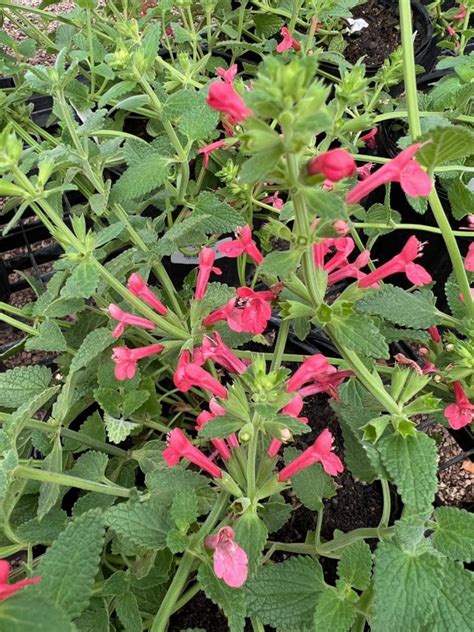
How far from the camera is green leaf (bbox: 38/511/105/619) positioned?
0.43 metres

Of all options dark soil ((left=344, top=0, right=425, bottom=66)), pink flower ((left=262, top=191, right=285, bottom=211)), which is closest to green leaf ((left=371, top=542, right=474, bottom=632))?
pink flower ((left=262, top=191, right=285, bottom=211))

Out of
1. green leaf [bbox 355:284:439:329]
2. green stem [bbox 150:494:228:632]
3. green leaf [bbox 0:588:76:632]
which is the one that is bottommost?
green stem [bbox 150:494:228:632]

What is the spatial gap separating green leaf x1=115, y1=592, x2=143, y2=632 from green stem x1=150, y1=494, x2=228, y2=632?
18 millimetres

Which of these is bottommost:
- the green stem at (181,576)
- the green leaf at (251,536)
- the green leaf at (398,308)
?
the green stem at (181,576)

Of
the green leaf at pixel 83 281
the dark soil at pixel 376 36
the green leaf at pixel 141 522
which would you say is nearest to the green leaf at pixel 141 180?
the green leaf at pixel 83 281

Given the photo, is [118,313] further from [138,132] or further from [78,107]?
[138,132]

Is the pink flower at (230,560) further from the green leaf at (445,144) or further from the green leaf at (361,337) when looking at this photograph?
the green leaf at (445,144)

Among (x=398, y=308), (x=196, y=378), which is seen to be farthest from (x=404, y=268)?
(x=196, y=378)

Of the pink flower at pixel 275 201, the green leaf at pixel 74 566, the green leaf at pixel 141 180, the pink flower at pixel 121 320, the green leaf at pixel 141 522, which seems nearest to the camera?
the green leaf at pixel 74 566

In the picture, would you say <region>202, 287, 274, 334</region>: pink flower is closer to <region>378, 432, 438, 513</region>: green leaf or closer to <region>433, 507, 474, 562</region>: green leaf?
<region>378, 432, 438, 513</region>: green leaf

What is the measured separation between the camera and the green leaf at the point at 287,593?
574mm

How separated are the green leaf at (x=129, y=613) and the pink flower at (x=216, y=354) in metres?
0.25

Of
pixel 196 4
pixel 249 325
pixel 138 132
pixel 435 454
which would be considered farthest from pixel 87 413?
pixel 196 4

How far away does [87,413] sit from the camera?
2.95 ft
